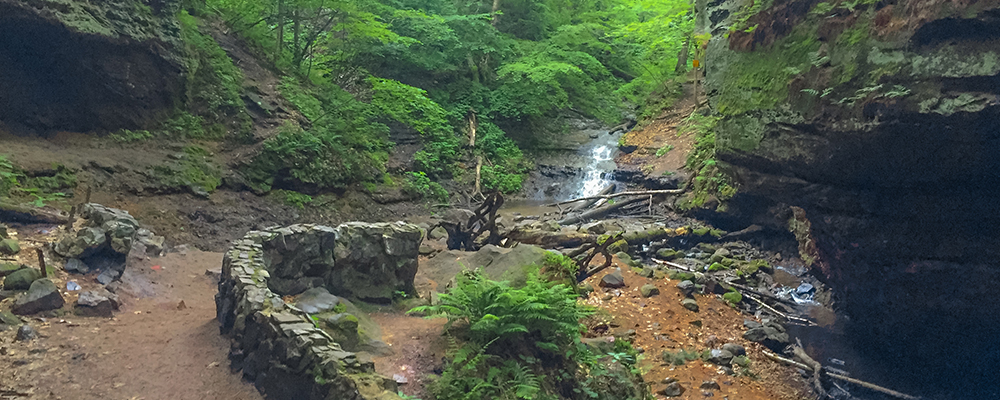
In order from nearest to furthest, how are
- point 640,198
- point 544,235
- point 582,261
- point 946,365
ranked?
1. point 946,365
2. point 582,261
3. point 544,235
4. point 640,198

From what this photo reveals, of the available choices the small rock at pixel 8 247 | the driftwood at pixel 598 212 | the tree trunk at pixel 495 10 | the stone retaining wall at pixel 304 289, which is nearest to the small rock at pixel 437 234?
the driftwood at pixel 598 212

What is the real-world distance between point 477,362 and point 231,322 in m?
2.89

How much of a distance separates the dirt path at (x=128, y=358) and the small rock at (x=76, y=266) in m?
0.15

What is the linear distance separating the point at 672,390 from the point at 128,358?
655 centimetres

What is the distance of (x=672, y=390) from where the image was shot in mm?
7215

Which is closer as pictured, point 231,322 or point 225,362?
point 225,362

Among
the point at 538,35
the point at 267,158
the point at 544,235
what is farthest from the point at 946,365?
the point at 538,35

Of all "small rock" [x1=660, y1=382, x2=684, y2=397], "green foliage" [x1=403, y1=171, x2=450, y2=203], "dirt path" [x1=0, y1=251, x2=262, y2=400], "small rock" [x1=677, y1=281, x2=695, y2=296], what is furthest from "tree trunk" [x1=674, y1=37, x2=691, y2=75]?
"dirt path" [x1=0, y1=251, x2=262, y2=400]

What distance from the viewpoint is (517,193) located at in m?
20.7

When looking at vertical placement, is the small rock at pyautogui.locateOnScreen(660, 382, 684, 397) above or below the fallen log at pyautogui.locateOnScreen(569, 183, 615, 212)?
below

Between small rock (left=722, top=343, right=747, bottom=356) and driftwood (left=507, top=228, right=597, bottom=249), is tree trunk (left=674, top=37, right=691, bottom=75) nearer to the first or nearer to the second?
driftwood (left=507, top=228, right=597, bottom=249)

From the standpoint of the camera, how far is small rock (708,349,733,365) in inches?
323

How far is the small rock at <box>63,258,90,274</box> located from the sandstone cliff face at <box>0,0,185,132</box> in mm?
4942

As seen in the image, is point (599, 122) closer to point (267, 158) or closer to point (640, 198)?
point (640, 198)
